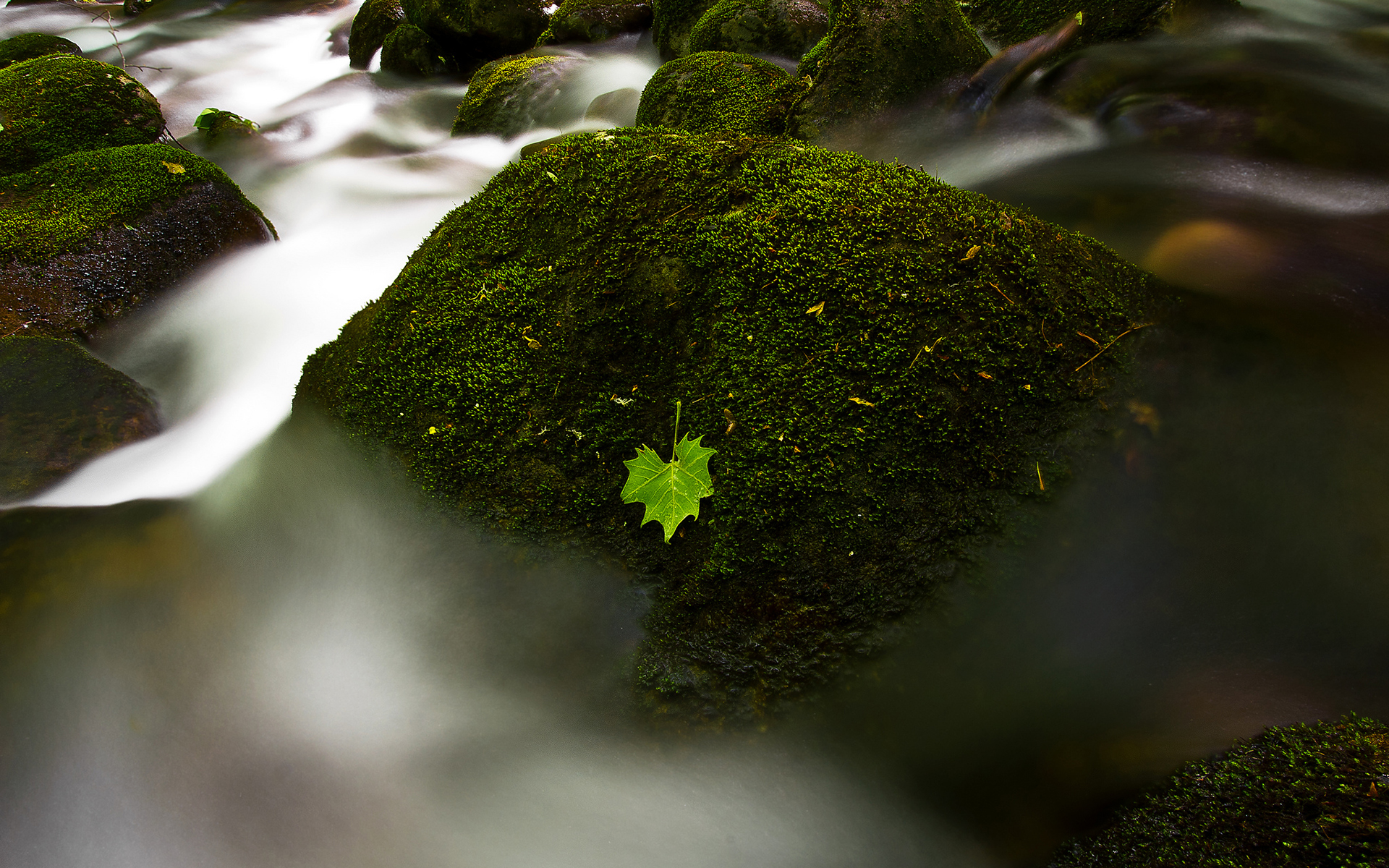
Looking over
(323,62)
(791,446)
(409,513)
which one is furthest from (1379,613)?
(323,62)

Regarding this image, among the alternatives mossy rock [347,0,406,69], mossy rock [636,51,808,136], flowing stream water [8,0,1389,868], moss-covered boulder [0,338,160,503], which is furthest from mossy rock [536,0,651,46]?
flowing stream water [8,0,1389,868]

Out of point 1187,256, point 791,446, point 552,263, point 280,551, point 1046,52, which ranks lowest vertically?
point 280,551

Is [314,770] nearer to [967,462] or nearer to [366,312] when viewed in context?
[366,312]

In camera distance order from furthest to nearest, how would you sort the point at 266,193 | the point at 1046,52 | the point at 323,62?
the point at 323,62
the point at 266,193
the point at 1046,52

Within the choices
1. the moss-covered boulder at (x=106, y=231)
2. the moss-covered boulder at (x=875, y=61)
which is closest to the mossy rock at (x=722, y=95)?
the moss-covered boulder at (x=875, y=61)

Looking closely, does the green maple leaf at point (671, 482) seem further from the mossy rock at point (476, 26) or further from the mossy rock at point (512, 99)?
the mossy rock at point (476, 26)

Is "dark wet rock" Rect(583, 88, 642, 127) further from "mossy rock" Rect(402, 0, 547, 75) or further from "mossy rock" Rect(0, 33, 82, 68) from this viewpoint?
"mossy rock" Rect(0, 33, 82, 68)
